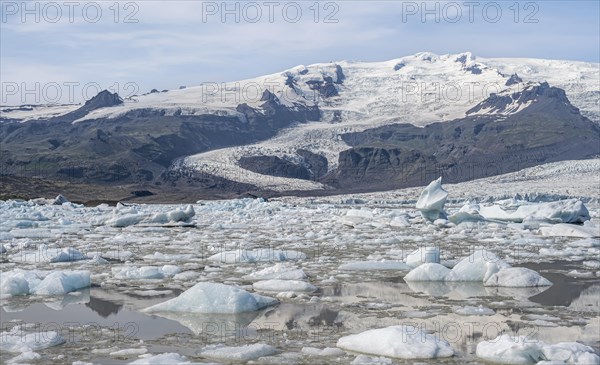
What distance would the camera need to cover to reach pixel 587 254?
14.3m

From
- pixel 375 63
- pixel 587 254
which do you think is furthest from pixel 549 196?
pixel 375 63

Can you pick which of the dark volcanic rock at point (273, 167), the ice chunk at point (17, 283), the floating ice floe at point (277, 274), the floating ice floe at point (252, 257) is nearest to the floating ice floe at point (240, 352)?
the ice chunk at point (17, 283)

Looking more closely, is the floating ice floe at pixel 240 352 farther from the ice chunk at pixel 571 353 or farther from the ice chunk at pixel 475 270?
the ice chunk at pixel 475 270

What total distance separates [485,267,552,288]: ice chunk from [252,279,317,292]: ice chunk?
261 cm

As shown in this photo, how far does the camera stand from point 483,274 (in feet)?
33.5

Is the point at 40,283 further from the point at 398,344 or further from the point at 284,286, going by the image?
the point at 398,344

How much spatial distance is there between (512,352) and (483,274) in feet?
14.8

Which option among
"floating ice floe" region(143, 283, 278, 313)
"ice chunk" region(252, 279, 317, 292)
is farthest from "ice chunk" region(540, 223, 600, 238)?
"floating ice floe" region(143, 283, 278, 313)

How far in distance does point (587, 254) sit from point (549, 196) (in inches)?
1395

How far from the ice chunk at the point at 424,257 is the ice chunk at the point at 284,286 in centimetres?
277

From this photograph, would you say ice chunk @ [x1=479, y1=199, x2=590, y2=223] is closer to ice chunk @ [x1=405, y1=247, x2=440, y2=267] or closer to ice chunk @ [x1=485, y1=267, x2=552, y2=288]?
ice chunk @ [x1=405, y1=247, x2=440, y2=267]

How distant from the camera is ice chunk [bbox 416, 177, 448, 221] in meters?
25.2

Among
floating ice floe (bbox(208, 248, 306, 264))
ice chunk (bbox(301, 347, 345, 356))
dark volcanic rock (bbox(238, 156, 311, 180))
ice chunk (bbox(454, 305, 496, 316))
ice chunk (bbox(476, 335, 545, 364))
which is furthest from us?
dark volcanic rock (bbox(238, 156, 311, 180))

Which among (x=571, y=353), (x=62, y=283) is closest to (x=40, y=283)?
(x=62, y=283)
